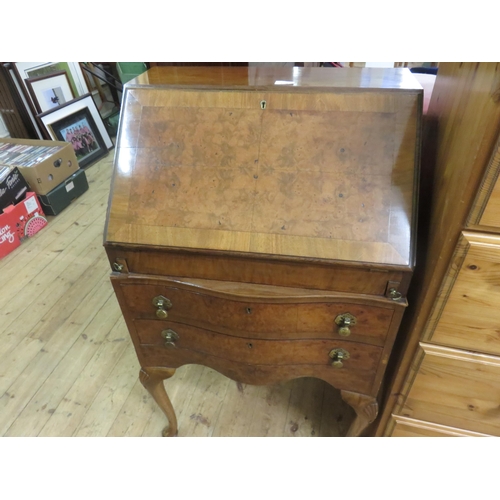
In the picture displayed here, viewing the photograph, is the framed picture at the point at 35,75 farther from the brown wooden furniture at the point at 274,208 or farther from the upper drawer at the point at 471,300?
the upper drawer at the point at 471,300

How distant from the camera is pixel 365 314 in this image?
77cm

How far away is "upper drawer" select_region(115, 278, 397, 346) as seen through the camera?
0.77m

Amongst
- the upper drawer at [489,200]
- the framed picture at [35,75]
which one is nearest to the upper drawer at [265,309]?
the upper drawer at [489,200]

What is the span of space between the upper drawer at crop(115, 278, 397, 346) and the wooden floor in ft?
2.15

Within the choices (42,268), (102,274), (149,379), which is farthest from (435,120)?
(42,268)

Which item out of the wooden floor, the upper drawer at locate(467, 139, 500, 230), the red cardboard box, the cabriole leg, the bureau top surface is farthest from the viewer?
the red cardboard box

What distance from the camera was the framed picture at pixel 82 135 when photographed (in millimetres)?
2906

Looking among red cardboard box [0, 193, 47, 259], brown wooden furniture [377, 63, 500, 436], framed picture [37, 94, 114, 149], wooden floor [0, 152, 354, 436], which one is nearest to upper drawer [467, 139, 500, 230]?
brown wooden furniture [377, 63, 500, 436]

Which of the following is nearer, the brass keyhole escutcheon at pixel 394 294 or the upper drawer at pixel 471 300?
the upper drawer at pixel 471 300

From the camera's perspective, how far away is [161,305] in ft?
2.83

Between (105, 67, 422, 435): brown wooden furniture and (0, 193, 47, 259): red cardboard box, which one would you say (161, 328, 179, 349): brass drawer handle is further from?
(0, 193, 47, 259): red cardboard box

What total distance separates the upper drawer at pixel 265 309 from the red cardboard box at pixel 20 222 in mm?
1686

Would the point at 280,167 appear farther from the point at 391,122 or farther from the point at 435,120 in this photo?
the point at 435,120

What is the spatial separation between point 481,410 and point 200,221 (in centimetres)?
78
